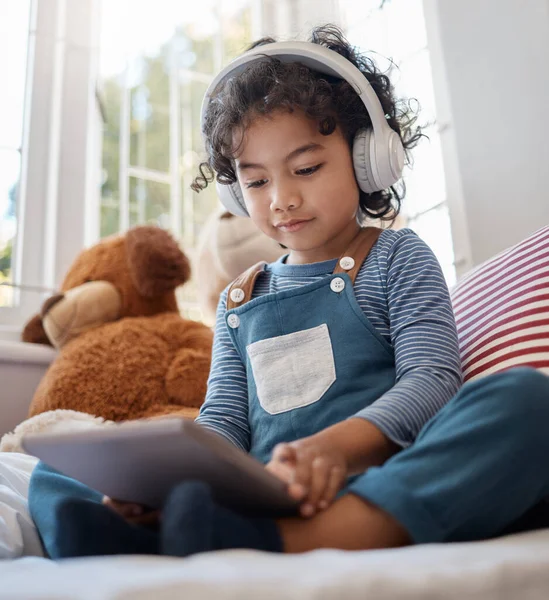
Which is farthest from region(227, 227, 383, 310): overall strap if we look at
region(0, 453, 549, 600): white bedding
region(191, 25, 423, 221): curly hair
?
region(0, 453, 549, 600): white bedding

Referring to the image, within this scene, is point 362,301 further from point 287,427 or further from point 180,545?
point 180,545

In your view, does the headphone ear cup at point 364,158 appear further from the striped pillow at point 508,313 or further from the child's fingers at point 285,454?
the child's fingers at point 285,454

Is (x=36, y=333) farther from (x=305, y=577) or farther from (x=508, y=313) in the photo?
(x=305, y=577)

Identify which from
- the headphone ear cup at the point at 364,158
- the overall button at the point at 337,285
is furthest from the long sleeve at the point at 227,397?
the headphone ear cup at the point at 364,158

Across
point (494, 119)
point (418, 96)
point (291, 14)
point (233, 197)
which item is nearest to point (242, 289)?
point (233, 197)

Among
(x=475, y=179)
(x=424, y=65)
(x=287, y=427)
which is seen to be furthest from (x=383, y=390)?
(x=424, y=65)

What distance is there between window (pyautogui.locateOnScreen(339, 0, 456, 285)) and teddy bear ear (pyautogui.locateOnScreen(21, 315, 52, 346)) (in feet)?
2.86

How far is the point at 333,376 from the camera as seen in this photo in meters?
0.88

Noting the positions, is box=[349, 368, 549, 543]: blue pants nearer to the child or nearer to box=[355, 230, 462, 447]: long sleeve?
→ the child

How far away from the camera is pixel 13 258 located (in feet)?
6.58

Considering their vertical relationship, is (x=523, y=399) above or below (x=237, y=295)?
below

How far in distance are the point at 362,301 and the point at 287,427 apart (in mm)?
192

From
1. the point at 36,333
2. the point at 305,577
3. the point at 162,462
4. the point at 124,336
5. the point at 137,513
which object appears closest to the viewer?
the point at 305,577

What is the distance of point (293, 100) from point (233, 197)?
19 centimetres
